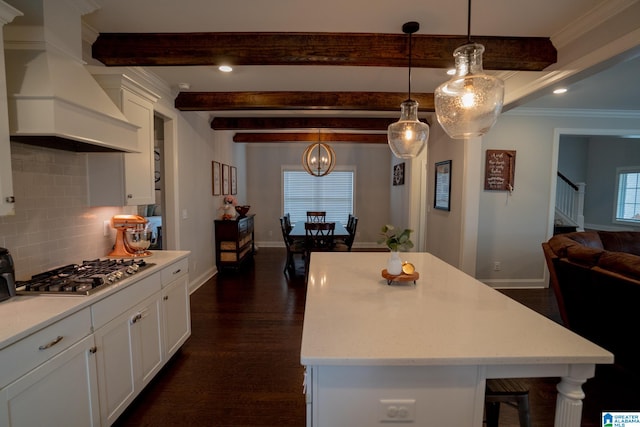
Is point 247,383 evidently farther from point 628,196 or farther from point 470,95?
point 628,196

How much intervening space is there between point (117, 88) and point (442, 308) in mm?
2577

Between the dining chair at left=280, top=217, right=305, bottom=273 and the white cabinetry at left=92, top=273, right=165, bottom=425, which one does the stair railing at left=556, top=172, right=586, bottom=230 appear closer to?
the dining chair at left=280, top=217, right=305, bottom=273

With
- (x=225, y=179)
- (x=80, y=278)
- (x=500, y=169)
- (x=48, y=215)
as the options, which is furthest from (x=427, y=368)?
(x=225, y=179)

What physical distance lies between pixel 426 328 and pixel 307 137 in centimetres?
529

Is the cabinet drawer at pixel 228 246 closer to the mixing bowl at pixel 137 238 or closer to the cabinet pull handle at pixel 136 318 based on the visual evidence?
the mixing bowl at pixel 137 238

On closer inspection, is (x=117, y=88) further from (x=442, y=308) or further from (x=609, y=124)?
(x=609, y=124)

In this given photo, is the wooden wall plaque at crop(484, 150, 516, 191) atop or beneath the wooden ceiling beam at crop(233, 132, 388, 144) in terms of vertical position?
beneath

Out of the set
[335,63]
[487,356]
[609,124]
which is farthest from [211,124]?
[609,124]

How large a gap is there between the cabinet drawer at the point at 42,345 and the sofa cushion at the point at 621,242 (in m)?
4.85

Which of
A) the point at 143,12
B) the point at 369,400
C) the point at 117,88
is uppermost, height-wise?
the point at 143,12

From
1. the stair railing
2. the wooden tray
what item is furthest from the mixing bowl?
the stair railing

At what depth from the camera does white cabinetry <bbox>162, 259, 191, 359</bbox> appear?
7.16ft

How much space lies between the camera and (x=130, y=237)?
87.7 inches

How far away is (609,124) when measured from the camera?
4.09m
